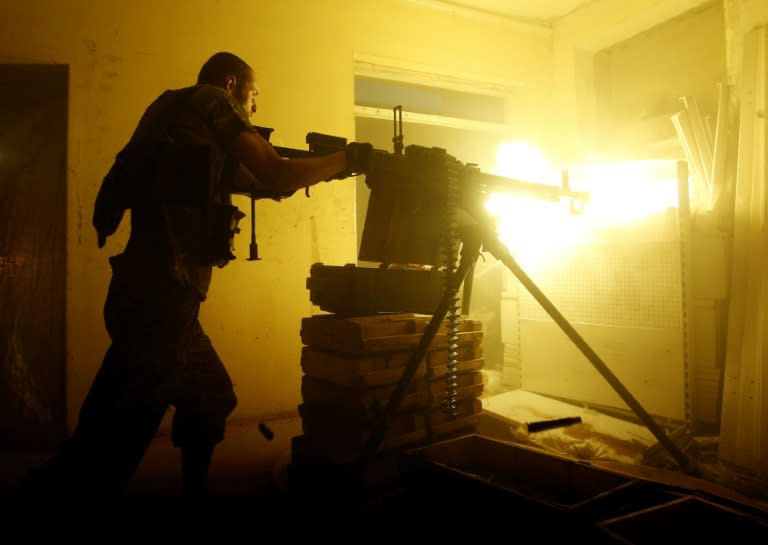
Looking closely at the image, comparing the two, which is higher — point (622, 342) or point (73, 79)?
point (73, 79)

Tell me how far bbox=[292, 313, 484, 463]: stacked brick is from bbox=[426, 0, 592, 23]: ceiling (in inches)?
127

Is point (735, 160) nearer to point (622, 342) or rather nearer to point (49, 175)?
point (622, 342)

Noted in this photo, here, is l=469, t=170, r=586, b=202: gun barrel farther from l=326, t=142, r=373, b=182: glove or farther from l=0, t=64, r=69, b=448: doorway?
l=0, t=64, r=69, b=448: doorway

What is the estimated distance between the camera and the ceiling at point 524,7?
433 centimetres

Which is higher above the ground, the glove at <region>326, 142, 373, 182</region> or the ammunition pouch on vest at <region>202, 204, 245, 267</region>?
the glove at <region>326, 142, 373, 182</region>

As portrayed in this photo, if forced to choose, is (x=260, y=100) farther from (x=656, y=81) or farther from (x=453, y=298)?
(x=656, y=81)

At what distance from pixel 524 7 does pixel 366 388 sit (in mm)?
3934

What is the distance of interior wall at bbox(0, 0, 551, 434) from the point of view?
3.03m

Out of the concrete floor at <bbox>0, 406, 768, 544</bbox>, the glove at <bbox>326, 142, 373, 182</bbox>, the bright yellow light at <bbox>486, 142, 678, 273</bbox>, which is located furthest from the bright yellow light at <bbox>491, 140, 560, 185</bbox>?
the concrete floor at <bbox>0, 406, 768, 544</bbox>

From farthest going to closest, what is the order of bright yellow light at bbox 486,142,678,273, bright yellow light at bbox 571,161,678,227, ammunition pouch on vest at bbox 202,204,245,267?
bright yellow light at bbox 571,161,678,227
bright yellow light at bbox 486,142,678,273
ammunition pouch on vest at bbox 202,204,245,267

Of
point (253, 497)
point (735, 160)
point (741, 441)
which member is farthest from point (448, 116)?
point (253, 497)

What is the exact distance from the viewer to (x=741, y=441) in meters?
2.54

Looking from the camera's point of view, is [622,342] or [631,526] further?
[622,342]

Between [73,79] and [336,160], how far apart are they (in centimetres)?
223
